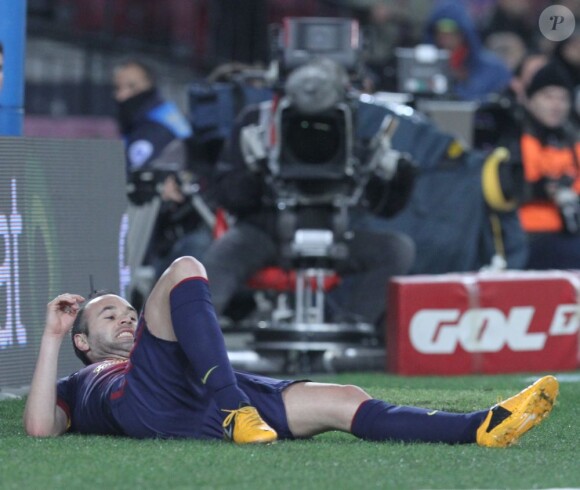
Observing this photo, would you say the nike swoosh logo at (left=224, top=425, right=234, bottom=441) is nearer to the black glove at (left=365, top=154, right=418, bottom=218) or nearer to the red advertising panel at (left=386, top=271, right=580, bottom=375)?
the red advertising panel at (left=386, top=271, right=580, bottom=375)

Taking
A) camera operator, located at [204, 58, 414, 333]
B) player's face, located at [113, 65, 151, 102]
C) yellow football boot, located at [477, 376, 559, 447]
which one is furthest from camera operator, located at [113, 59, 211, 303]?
yellow football boot, located at [477, 376, 559, 447]

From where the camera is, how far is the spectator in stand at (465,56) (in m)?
14.6

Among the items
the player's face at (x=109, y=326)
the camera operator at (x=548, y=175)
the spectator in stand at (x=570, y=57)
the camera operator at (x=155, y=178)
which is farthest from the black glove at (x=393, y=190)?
the spectator in stand at (x=570, y=57)

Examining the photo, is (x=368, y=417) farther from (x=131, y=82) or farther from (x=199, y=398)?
(x=131, y=82)

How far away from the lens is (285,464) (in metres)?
5.32

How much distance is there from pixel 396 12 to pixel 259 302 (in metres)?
10.2

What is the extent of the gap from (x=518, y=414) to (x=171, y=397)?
113cm

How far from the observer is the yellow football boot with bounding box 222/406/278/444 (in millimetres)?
5609

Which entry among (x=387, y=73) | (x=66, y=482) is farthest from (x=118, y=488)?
(x=387, y=73)

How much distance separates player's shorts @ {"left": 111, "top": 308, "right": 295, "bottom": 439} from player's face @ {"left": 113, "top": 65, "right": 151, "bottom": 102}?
21.0 ft

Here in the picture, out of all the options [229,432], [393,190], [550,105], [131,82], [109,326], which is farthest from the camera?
[131,82]

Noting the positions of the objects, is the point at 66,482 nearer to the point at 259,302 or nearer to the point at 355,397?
the point at 355,397

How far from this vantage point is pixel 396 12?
20.7 metres

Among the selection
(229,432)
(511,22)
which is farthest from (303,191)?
(511,22)
